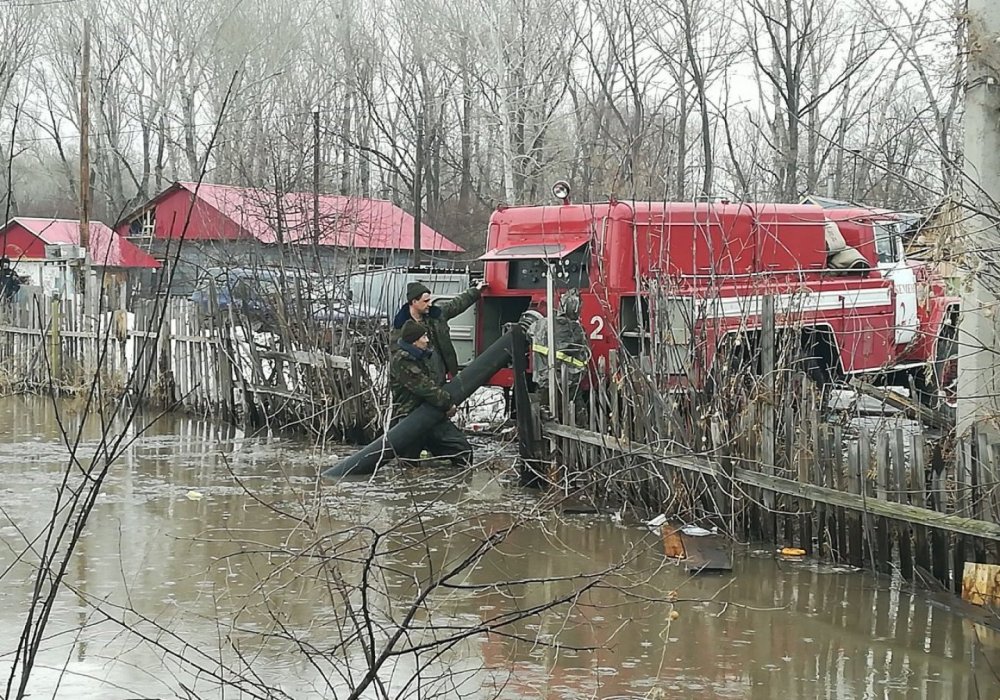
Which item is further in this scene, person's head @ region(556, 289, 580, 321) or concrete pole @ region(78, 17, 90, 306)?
concrete pole @ region(78, 17, 90, 306)

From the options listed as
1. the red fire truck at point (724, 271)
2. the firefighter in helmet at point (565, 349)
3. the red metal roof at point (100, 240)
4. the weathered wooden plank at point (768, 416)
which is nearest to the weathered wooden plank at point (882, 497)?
the weathered wooden plank at point (768, 416)

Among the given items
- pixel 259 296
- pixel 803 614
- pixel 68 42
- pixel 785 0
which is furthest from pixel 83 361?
pixel 68 42

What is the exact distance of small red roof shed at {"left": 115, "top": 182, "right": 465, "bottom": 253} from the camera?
14.7 metres

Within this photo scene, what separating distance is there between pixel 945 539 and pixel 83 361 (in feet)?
42.8

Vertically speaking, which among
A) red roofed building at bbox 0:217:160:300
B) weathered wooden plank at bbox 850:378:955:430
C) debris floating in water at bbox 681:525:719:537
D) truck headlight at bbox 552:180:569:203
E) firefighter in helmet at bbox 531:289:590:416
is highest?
red roofed building at bbox 0:217:160:300

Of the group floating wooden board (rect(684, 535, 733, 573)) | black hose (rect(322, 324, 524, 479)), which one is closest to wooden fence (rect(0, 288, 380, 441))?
black hose (rect(322, 324, 524, 479))

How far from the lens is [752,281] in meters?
10.1

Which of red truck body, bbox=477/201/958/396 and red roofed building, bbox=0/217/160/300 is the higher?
red roofed building, bbox=0/217/160/300

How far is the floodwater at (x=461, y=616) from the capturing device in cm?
548

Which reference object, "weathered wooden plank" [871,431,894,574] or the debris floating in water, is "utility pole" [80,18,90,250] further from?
"weathered wooden plank" [871,431,894,574]

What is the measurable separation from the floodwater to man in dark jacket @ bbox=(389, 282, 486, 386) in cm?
203

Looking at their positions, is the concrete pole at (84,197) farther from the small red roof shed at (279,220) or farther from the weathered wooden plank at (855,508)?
the weathered wooden plank at (855,508)

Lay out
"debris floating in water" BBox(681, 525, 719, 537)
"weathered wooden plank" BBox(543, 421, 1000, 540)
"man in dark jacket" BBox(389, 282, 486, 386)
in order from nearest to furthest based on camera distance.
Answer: "weathered wooden plank" BBox(543, 421, 1000, 540)
"debris floating in water" BBox(681, 525, 719, 537)
"man in dark jacket" BBox(389, 282, 486, 386)

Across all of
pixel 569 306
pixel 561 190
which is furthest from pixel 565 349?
pixel 561 190
